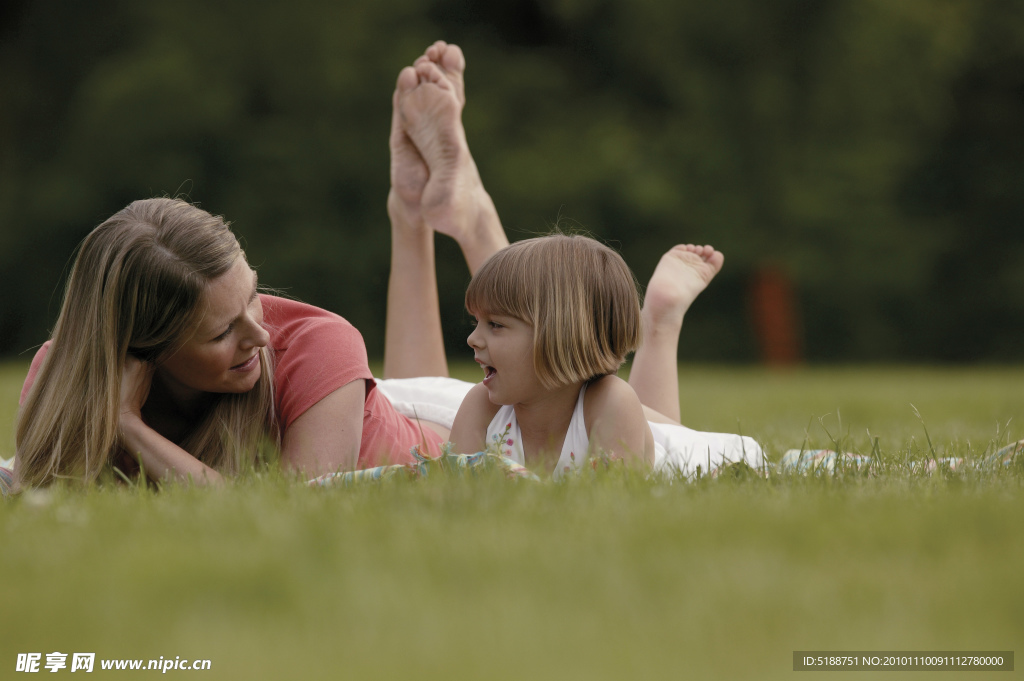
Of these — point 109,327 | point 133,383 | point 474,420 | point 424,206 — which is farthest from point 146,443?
point 424,206

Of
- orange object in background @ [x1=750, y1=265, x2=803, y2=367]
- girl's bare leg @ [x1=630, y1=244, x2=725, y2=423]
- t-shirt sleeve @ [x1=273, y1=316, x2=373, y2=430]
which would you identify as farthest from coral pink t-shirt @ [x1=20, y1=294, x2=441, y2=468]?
orange object in background @ [x1=750, y1=265, x2=803, y2=367]

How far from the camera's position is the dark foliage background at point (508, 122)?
47.1 ft

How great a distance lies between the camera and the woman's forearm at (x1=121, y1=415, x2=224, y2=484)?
2.33 m

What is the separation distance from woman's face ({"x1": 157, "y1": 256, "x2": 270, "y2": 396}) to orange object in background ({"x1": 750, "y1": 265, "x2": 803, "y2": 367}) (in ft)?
43.5

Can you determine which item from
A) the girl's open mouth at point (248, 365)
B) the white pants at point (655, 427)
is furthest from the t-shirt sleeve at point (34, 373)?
the white pants at point (655, 427)

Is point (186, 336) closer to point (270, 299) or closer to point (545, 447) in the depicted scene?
point (270, 299)

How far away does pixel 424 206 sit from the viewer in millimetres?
3885

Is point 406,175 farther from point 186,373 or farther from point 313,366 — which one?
point 186,373

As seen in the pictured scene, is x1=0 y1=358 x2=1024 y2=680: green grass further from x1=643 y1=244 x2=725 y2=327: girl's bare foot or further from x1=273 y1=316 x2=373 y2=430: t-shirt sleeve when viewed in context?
x1=643 y1=244 x2=725 y2=327: girl's bare foot

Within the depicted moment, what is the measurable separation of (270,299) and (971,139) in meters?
18.3

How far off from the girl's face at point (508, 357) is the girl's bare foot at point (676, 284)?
879 mm

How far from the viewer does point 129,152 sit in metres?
14.5

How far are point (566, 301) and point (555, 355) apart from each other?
0.15 m

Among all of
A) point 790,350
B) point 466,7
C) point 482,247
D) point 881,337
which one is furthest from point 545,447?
point 881,337
